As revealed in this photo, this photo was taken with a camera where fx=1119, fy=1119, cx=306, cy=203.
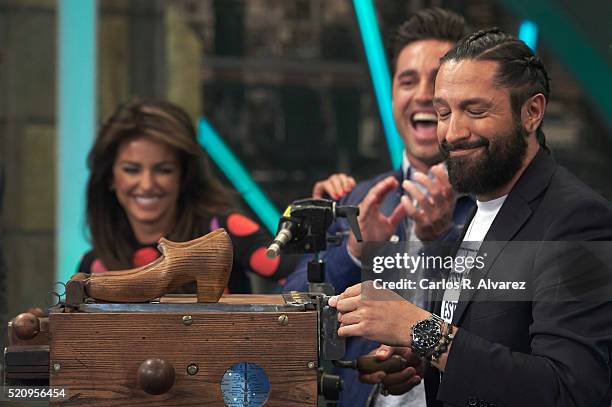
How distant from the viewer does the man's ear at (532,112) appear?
7.68 feet

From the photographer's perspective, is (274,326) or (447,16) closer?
(274,326)

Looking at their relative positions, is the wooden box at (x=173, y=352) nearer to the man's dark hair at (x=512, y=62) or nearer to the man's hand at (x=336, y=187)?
the man's dark hair at (x=512, y=62)

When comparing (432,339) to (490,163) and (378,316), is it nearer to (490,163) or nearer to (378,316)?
(378,316)

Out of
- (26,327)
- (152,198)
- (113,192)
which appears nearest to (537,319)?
(26,327)

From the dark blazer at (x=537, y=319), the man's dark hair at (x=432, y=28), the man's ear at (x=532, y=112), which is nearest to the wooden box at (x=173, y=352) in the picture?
the dark blazer at (x=537, y=319)

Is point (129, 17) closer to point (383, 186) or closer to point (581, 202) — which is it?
point (383, 186)

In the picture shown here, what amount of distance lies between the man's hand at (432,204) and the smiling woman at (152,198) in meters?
0.76

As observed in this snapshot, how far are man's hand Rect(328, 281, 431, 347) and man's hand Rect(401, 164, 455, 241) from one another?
54 cm

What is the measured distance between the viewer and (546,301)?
7.13 feet

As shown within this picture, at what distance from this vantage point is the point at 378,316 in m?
2.26

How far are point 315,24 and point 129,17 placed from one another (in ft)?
3.02

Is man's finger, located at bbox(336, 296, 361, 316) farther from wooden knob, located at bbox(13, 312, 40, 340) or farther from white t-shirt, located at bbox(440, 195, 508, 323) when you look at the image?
wooden knob, located at bbox(13, 312, 40, 340)

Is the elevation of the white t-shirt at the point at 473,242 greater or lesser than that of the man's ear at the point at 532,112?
lesser

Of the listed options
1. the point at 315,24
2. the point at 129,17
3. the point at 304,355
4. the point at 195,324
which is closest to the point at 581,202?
the point at 304,355
